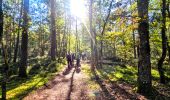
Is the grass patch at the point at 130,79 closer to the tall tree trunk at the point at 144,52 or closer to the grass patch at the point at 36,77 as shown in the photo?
the tall tree trunk at the point at 144,52

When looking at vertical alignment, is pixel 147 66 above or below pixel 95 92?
above

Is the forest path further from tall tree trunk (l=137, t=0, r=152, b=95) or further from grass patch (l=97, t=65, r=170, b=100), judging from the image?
grass patch (l=97, t=65, r=170, b=100)

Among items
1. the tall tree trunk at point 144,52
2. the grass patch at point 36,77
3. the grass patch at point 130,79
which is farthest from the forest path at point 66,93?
the grass patch at point 130,79

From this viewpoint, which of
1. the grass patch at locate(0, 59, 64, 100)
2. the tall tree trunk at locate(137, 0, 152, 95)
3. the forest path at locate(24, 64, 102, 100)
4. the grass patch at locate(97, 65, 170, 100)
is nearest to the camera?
the forest path at locate(24, 64, 102, 100)

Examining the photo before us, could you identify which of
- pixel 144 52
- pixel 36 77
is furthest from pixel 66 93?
pixel 36 77

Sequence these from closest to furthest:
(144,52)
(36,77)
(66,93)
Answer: (144,52) < (66,93) < (36,77)

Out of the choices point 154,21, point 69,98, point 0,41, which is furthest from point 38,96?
point 154,21

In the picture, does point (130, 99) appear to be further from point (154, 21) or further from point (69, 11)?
point (69, 11)

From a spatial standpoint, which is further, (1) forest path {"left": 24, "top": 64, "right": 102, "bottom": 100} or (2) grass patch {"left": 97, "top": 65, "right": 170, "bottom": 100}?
(2) grass patch {"left": 97, "top": 65, "right": 170, "bottom": 100}

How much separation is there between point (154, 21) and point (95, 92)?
18.4 ft

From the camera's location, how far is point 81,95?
15945 mm

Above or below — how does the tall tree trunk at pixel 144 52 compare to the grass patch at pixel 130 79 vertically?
above

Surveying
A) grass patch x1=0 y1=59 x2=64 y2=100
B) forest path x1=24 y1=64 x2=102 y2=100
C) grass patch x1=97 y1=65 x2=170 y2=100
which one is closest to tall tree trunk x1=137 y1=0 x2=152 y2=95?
grass patch x1=97 y1=65 x2=170 y2=100

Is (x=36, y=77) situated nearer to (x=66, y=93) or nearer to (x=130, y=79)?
(x=130, y=79)
